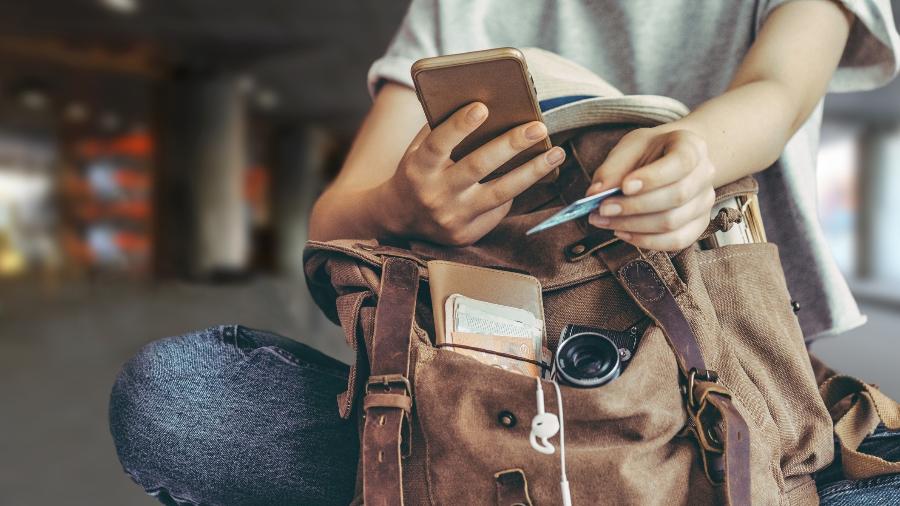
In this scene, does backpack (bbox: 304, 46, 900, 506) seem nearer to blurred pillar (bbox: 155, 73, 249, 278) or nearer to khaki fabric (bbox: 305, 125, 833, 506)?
khaki fabric (bbox: 305, 125, 833, 506)

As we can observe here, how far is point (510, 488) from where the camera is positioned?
0.50 m

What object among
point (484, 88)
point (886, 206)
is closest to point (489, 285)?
point (484, 88)

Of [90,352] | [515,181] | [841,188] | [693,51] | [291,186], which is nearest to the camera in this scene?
[515,181]

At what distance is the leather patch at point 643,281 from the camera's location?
1.78 ft

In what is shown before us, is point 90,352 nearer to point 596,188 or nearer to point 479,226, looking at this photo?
point 479,226

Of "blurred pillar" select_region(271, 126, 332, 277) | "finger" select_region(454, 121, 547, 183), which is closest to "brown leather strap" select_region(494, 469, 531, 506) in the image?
"finger" select_region(454, 121, 547, 183)

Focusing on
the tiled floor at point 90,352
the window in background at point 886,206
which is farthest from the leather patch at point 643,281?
the window in background at point 886,206

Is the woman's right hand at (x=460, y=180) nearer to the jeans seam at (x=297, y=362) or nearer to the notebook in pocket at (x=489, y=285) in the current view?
the notebook in pocket at (x=489, y=285)

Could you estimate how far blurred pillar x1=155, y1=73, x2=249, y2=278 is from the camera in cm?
866

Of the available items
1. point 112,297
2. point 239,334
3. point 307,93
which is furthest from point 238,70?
point 239,334

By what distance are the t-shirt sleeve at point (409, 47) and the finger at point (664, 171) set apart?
1.45ft

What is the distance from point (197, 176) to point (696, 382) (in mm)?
8896

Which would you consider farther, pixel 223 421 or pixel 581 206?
pixel 223 421

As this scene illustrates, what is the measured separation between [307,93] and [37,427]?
338 inches
